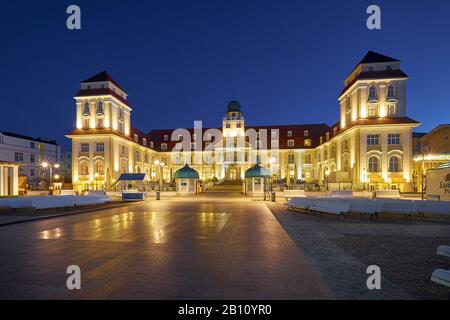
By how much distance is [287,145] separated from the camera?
58562 millimetres

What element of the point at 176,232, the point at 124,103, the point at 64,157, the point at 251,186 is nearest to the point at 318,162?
the point at 251,186

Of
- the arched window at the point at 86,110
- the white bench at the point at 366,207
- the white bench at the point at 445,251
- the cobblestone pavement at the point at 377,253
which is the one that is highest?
the arched window at the point at 86,110

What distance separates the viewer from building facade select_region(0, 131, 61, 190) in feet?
162

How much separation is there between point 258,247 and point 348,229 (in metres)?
5.26

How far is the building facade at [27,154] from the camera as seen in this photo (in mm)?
49441

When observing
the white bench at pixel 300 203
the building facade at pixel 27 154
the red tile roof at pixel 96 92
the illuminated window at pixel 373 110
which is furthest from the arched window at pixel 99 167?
the illuminated window at pixel 373 110

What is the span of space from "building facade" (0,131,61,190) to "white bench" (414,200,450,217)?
183 ft

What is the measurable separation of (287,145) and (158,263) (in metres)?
55.1

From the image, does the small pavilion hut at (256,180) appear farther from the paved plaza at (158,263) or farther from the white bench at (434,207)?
the paved plaza at (158,263)

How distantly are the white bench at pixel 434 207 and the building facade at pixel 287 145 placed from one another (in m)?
22.9

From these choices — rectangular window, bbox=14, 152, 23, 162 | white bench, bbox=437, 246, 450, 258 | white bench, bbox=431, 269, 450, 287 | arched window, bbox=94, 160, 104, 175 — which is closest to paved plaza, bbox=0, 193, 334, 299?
white bench, bbox=431, 269, 450, 287

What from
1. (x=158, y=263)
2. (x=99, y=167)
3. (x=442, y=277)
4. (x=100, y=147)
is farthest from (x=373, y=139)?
(x=99, y=167)

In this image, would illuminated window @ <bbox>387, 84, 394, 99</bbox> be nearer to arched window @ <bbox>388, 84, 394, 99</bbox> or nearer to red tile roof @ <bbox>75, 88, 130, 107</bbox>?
arched window @ <bbox>388, 84, 394, 99</bbox>

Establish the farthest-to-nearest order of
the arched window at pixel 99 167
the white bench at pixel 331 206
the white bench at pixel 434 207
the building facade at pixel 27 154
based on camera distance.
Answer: the building facade at pixel 27 154, the arched window at pixel 99 167, the white bench at pixel 331 206, the white bench at pixel 434 207
